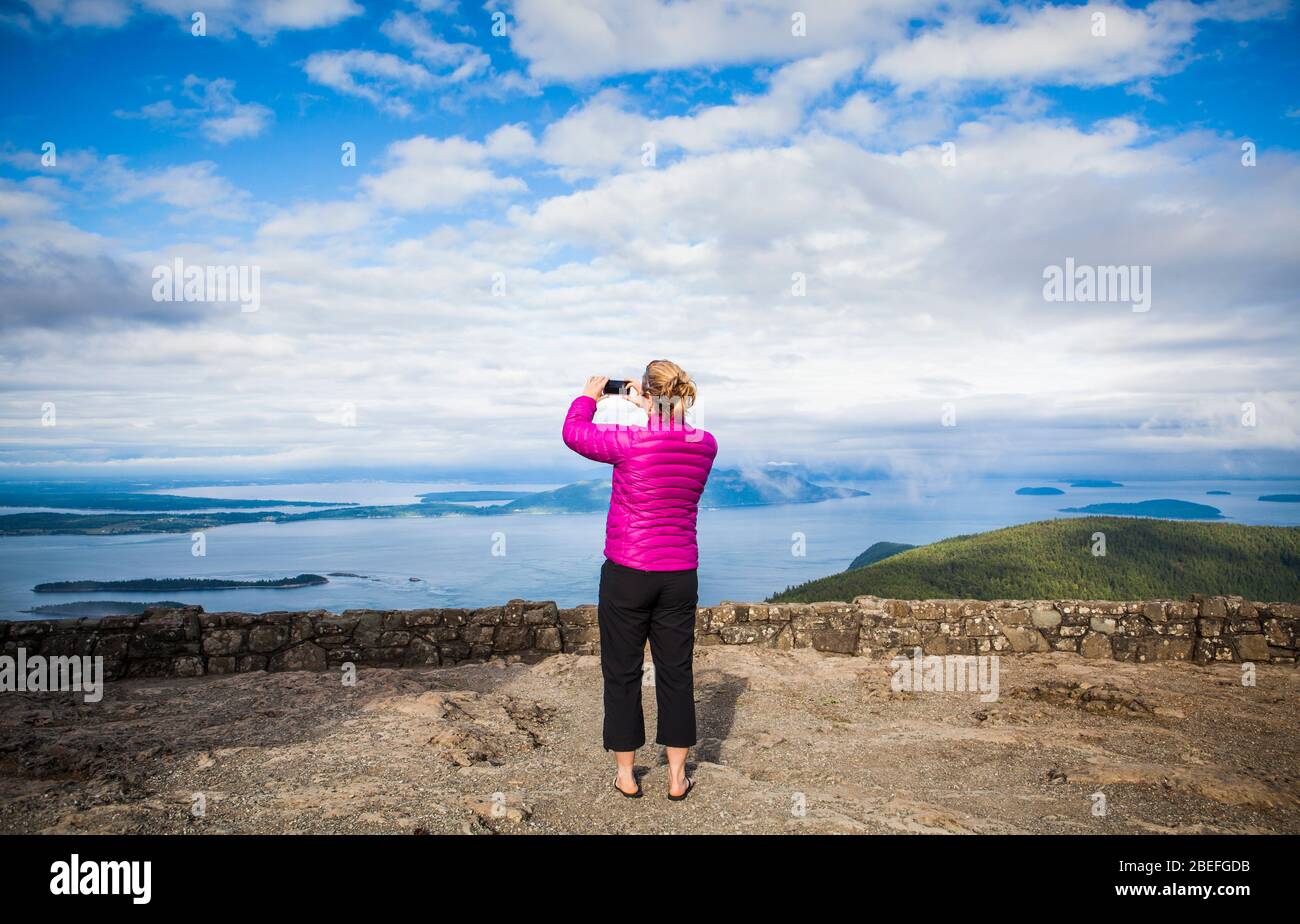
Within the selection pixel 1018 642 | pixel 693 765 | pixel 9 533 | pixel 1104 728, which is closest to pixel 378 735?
pixel 693 765

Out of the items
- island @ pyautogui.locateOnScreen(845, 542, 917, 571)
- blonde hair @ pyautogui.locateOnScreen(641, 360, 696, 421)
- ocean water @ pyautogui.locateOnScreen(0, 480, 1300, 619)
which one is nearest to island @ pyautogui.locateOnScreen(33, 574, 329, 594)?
ocean water @ pyautogui.locateOnScreen(0, 480, 1300, 619)

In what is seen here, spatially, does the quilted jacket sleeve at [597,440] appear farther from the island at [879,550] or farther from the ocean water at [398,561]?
the island at [879,550]

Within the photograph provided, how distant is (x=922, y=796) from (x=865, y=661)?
4457 millimetres

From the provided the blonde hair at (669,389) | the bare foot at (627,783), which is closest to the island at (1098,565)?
the bare foot at (627,783)

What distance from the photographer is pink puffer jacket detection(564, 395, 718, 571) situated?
403 centimetres

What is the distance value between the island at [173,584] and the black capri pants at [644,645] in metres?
29.7

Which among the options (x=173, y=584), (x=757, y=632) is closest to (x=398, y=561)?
(x=173, y=584)

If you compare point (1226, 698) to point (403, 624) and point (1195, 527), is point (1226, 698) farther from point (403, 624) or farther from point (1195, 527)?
point (1195, 527)

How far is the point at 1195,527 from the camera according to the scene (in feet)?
161

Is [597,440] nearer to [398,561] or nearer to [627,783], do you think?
[627,783]

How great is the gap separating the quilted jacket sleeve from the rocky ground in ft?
6.55

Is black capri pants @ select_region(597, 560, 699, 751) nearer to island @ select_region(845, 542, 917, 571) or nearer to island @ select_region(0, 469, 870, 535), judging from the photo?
island @ select_region(0, 469, 870, 535)

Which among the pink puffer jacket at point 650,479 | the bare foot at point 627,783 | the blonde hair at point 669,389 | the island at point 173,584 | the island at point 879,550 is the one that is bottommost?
the island at point 879,550

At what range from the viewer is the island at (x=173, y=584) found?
26469 mm
